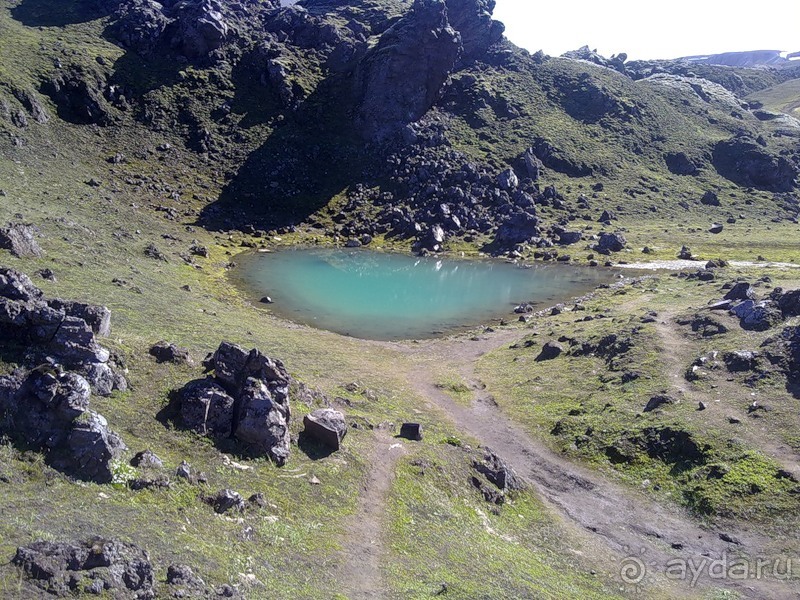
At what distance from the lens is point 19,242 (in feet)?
141

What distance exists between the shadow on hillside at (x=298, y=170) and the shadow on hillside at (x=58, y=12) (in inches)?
2041

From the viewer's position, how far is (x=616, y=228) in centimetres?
10938

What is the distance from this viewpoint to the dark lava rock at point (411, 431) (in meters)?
29.8

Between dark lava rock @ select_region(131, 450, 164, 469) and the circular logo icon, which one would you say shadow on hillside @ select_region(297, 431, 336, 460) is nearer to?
dark lava rock @ select_region(131, 450, 164, 469)

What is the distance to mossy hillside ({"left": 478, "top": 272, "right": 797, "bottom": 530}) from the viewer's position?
28234mm

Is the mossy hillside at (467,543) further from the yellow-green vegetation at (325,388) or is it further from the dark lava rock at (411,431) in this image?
the dark lava rock at (411,431)

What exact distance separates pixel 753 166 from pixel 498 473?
14487cm

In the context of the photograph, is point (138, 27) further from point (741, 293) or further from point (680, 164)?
point (741, 293)

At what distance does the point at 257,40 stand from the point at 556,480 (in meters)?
137

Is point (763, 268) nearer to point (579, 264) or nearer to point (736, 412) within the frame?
point (579, 264)

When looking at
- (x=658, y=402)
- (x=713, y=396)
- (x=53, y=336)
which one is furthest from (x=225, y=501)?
(x=713, y=396)

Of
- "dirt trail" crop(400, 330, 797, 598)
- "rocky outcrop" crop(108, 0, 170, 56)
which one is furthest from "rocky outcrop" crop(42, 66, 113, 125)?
"dirt trail" crop(400, 330, 797, 598)

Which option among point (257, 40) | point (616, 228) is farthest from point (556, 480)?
point (257, 40)

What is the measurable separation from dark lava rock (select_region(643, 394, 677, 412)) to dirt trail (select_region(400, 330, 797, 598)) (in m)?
6.75
